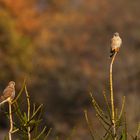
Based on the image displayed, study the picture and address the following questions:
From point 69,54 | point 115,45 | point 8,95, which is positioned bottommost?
point 8,95

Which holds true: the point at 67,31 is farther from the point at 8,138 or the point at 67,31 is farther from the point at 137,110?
the point at 8,138

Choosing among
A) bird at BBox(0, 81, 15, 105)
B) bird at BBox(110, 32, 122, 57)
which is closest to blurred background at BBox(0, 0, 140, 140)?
bird at BBox(110, 32, 122, 57)

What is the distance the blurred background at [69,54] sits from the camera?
34.6 meters

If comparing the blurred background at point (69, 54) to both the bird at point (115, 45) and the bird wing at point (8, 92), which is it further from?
the bird wing at point (8, 92)

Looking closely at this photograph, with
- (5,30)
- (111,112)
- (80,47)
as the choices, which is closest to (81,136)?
(5,30)

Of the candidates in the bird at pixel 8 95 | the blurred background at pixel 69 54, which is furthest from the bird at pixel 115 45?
the blurred background at pixel 69 54

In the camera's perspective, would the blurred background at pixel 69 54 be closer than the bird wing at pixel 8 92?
No

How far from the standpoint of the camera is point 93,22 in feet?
165

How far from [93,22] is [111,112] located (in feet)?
156

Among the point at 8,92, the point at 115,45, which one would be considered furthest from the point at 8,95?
the point at 115,45

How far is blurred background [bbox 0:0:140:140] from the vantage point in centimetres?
3462

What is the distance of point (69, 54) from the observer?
44.1m

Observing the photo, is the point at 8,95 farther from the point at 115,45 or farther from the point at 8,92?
the point at 115,45

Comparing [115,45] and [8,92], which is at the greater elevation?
[115,45]
